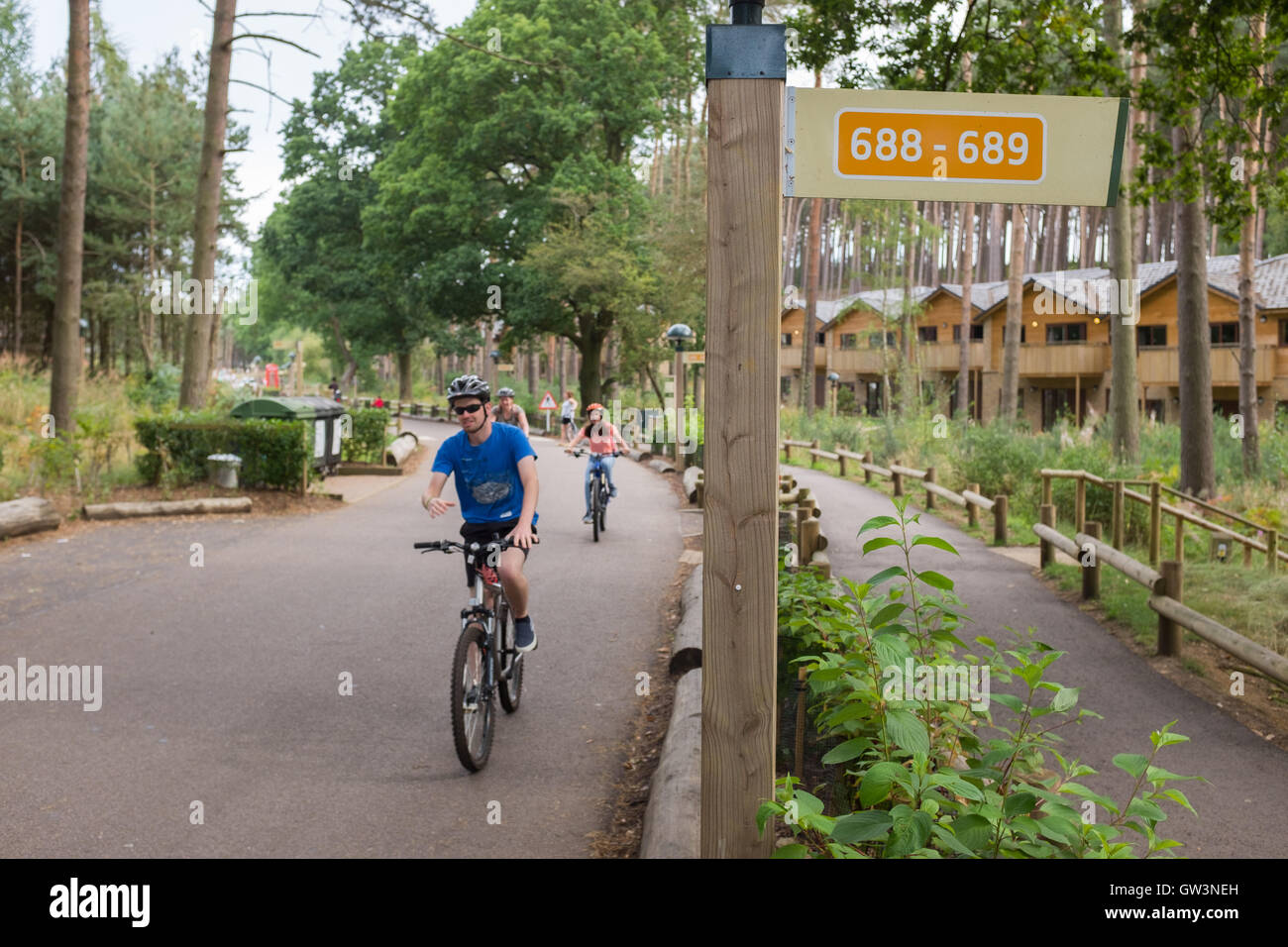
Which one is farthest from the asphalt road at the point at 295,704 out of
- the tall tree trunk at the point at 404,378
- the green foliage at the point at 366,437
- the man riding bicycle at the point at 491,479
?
the tall tree trunk at the point at 404,378

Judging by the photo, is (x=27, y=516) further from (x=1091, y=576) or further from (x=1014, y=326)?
(x=1014, y=326)

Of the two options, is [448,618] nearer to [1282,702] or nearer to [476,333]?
[1282,702]

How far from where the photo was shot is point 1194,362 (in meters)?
16.4

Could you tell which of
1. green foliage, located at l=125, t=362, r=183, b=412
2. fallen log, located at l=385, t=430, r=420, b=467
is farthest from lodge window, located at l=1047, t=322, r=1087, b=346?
green foliage, located at l=125, t=362, r=183, b=412

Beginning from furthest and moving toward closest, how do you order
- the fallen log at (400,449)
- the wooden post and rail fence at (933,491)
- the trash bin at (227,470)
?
the fallen log at (400,449)
the trash bin at (227,470)
the wooden post and rail fence at (933,491)

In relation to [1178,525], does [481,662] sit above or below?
below

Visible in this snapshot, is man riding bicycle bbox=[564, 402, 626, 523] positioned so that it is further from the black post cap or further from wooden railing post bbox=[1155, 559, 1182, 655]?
the black post cap

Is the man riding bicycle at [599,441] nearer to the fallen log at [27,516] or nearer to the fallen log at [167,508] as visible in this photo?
the fallen log at [167,508]

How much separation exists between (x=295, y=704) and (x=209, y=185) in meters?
14.7

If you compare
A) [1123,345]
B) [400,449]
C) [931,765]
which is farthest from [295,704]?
[400,449]

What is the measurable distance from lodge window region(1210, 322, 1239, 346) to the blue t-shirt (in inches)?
1646

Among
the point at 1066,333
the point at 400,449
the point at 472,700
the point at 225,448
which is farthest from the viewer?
the point at 1066,333

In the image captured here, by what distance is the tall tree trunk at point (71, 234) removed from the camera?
1827cm
